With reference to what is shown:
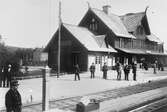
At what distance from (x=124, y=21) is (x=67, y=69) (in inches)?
622

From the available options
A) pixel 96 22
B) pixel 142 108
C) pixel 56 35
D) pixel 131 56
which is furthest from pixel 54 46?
pixel 142 108

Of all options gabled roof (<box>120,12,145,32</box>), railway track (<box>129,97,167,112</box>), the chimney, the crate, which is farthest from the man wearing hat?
the chimney

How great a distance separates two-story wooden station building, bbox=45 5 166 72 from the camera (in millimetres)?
33156

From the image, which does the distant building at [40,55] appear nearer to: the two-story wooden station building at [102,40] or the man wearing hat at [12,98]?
the man wearing hat at [12,98]

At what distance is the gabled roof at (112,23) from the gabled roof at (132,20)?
92cm

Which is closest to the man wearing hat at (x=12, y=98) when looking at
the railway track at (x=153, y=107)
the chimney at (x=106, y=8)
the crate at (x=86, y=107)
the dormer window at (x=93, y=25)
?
the crate at (x=86, y=107)

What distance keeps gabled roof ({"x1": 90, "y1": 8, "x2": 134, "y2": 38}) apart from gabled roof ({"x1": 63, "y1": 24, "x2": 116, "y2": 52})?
340cm

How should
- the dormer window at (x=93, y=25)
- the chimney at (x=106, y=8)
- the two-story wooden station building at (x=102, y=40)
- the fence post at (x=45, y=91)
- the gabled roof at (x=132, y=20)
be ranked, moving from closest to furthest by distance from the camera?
the fence post at (x=45, y=91), the two-story wooden station building at (x=102, y=40), the dormer window at (x=93, y=25), the gabled roof at (x=132, y=20), the chimney at (x=106, y=8)

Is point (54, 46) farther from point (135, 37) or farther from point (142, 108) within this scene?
point (142, 108)

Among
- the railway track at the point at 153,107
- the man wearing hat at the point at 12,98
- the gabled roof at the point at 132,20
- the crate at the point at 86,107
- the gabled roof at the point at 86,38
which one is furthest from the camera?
the gabled roof at the point at 132,20

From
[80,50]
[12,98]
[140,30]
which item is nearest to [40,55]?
[12,98]

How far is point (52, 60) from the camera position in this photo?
36.9 meters

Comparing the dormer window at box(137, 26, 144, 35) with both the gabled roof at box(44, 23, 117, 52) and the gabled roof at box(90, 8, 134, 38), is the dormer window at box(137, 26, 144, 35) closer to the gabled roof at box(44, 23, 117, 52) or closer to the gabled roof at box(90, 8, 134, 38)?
the gabled roof at box(90, 8, 134, 38)

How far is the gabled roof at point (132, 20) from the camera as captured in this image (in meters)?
42.1
